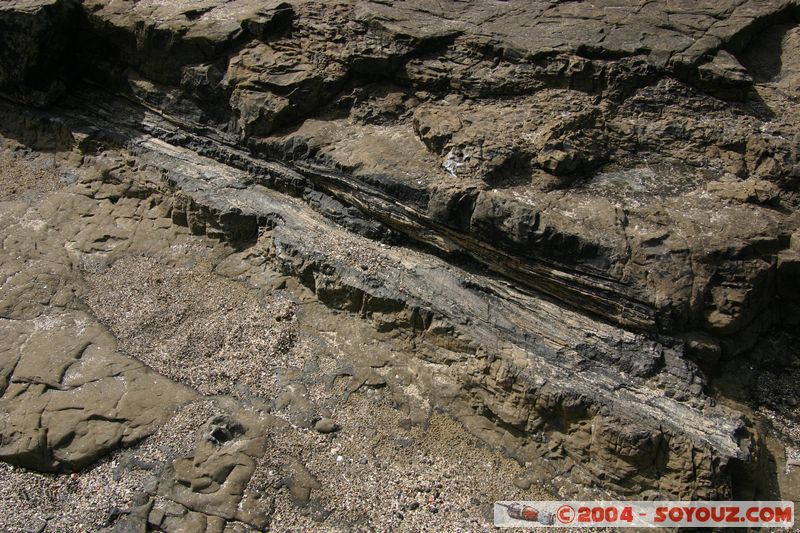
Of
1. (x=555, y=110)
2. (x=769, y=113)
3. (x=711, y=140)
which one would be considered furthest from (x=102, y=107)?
(x=769, y=113)

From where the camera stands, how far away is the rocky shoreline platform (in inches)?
237

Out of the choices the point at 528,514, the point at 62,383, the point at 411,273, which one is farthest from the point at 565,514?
the point at 62,383

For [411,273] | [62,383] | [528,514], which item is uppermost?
[411,273]

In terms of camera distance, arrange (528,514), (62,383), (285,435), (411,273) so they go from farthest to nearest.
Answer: (411,273), (62,383), (285,435), (528,514)

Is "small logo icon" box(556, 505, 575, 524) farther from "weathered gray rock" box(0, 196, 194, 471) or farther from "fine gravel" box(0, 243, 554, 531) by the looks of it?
"weathered gray rock" box(0, 196, 194, 471)

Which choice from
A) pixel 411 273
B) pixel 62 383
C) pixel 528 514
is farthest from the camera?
pixel 411 273

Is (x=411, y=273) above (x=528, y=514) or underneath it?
above

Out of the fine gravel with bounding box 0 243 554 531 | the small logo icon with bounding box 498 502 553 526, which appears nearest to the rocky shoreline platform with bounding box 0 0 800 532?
the fine gravel with bounding box 0 243 554 531

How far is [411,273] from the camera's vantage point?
289 inches

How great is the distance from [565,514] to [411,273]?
303 centimetres

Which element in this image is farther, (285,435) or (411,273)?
(411,273)

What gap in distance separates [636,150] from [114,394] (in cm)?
645

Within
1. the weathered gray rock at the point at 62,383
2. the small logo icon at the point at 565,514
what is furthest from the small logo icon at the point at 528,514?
the weathered gray rock at the point at 62,383

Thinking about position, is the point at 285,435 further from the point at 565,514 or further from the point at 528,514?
the point at 565,514
